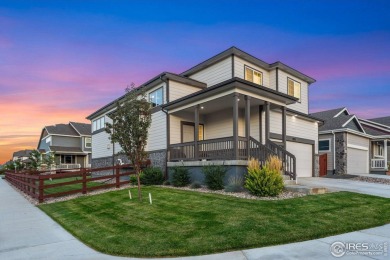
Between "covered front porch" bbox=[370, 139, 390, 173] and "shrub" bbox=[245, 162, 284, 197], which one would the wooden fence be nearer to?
"shrub" bbox=[245, 162, 284, 197]

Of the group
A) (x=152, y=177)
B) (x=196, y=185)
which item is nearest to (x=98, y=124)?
(x=152, y=177)

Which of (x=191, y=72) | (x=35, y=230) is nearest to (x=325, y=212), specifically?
(x=35, y=230)

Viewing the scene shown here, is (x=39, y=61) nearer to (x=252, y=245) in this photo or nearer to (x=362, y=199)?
(x=252, y=245)

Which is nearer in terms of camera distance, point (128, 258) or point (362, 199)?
point (128, 258)

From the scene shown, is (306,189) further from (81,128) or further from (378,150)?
(81,128)

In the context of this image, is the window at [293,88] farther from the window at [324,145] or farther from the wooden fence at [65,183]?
the wooden fence at [65,183]

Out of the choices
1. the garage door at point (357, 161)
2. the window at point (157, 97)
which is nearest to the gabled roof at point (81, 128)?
the window at point (157, 97)

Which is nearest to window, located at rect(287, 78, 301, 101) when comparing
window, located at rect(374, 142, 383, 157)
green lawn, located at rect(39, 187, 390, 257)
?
green lawn, located at rect(39, 187, 390, 257)

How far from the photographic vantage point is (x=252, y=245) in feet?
18.2

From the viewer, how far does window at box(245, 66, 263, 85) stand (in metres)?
17.7

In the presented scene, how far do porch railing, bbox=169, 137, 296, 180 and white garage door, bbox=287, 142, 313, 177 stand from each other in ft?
17.8

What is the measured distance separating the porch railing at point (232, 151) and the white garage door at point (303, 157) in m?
5.42

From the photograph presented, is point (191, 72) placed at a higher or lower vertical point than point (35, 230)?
higher

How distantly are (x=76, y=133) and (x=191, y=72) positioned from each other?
114 feet
